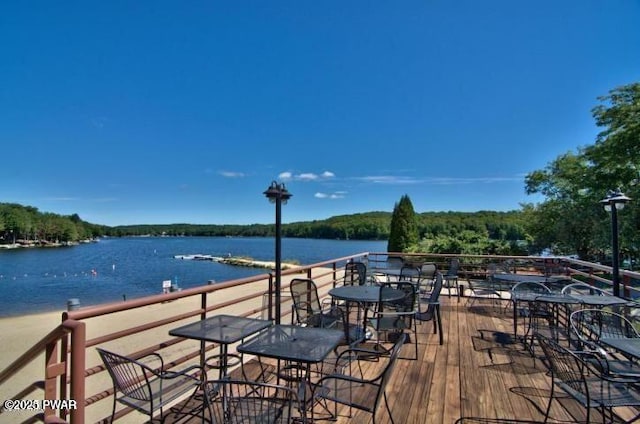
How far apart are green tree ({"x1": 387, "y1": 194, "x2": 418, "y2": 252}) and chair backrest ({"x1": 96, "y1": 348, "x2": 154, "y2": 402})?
54.4ft

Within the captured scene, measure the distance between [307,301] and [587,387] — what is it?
94.3 inches

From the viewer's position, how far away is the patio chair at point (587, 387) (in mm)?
1807

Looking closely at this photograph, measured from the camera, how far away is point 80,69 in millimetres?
16438

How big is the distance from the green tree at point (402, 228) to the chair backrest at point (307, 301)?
14589 mm

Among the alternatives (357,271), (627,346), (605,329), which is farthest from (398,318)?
(357,271)

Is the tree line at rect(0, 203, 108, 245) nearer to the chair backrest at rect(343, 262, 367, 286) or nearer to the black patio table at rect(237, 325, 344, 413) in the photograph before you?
the chair backrest at rect(343, 262, 367, 286)

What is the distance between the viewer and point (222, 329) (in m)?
2.53

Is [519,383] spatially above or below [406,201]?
below

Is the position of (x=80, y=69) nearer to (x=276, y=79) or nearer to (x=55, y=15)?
(x=55, y=15)

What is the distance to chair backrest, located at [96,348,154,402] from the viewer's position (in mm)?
1789

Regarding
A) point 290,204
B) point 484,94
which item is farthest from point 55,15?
point 484,94

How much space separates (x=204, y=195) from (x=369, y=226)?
979 inches

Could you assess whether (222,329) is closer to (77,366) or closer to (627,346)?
(77,366)

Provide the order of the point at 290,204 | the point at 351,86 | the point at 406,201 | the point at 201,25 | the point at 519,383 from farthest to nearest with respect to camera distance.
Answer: the point at 406,201 → the point at 351,86 → the point at 201,25 → the point at 290,204 → the point at 519,383
